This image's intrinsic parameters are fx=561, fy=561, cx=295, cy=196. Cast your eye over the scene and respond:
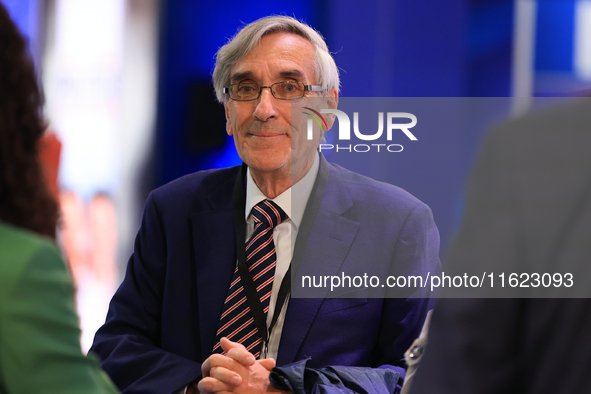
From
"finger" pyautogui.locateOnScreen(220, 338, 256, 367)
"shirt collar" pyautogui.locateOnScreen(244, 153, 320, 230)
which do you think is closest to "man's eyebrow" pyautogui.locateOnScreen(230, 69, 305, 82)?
"shirt collar" pyautogui.locateOnScreen(244, 153, 320, 230)

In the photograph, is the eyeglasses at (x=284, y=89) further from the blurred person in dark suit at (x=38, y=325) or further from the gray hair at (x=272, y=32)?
the blurred person in dark suit at (x=38, y=325)

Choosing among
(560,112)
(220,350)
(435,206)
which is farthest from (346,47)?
(560,112)

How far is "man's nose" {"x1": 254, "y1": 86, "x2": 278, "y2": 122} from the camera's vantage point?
2.04 metres

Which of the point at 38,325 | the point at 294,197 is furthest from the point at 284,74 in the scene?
the point at 38,325

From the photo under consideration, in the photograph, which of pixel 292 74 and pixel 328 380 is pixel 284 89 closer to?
pixel 292 74

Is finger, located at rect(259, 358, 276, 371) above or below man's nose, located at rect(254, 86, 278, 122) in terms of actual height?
below

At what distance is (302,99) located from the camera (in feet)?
6.73

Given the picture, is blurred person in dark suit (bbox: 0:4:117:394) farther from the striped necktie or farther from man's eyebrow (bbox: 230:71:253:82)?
man's eyebrow (bbox: 230:71:253:82)

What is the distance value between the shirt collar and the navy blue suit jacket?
1.8 inches

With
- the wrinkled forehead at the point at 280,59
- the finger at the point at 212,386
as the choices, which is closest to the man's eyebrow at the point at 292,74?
the wrinkled forehead at the point at 280,59

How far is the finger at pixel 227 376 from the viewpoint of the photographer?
66.1 inches

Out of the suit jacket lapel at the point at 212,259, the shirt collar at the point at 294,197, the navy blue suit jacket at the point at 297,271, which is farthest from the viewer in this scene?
the shirt collar at the point at 294,197

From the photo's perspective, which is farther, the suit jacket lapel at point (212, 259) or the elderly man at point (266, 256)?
the suit jacket lapel at point (212, 259)

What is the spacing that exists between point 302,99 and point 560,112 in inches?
57.6
